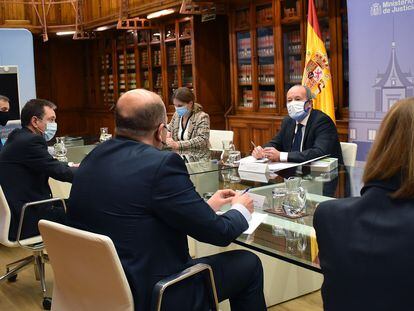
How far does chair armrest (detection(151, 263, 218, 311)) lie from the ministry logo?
3588mm

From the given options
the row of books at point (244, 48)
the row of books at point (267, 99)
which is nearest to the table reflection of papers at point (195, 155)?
the row of books at point (267, 99)

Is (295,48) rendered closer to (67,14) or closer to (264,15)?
(264,15)

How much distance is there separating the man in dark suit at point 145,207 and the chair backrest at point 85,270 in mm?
76

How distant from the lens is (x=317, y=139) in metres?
4.08

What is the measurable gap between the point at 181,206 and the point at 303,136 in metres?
2.36

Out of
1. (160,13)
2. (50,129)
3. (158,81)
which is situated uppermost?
(160,13)

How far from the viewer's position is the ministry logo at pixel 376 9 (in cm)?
498

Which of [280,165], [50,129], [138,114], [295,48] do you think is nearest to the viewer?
[138,114]

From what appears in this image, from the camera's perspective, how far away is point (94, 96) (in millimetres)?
11758

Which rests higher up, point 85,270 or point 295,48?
point 295,48

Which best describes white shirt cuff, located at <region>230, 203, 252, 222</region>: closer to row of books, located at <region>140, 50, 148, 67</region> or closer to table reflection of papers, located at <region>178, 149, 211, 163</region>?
table reflection of papers, located at <region>178, 149, 211, 163</region>

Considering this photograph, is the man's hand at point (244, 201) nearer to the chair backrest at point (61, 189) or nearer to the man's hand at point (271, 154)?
the man's hand at point (271, 154)

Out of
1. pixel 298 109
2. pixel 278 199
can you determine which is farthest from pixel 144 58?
pixel 278 199

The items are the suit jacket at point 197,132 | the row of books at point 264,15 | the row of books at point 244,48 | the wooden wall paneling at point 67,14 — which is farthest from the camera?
the wooden wall paneling at point 67,14
